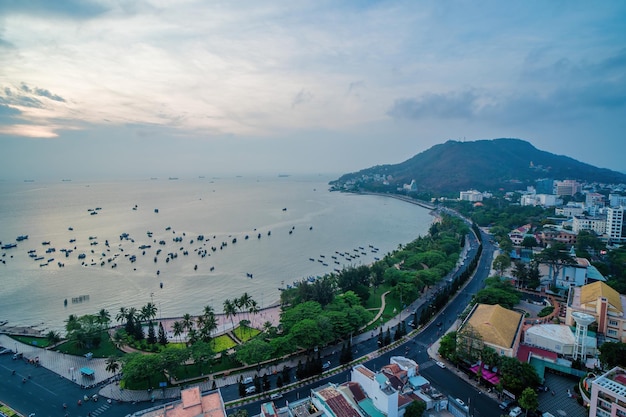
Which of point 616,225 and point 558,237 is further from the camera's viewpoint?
point 616,225

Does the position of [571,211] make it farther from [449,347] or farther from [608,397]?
[608,397]

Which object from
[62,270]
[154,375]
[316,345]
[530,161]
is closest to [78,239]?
[62,270]

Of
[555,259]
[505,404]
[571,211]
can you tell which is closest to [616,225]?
[571,211]

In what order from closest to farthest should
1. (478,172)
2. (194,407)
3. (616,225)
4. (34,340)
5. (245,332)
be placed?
1. (194,407)
2. (34,340)
3. (245,332)
4. (616,225)
5. (478,172)

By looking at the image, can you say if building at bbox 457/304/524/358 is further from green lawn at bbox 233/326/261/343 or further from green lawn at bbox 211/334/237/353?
green lawn at bbox 211/334/237/353

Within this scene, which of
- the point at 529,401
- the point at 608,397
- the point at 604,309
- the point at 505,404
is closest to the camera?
the point at 608,397

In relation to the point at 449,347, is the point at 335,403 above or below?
above

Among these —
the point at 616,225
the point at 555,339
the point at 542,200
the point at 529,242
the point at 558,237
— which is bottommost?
the point at 555,339
